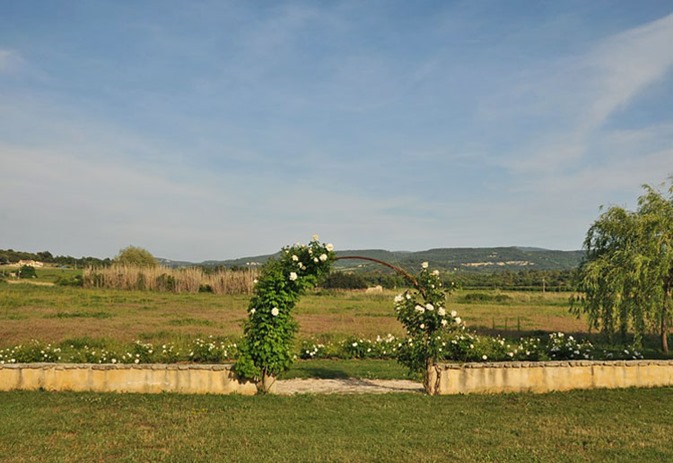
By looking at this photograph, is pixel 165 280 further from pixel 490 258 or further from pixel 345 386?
pixel 490 258

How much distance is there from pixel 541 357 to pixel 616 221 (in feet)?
17.6

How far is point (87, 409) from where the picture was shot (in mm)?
7805

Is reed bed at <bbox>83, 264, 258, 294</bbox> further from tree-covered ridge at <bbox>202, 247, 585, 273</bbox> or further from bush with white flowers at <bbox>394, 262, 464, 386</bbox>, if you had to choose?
tree-covered ridge at <bbox>202, 247, 585, 273</bbox>

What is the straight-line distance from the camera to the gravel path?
9531 mm

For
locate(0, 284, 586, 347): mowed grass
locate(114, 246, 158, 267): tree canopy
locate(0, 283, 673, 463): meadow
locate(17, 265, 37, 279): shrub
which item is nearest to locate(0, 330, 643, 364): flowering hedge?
locate(0, 284, 586, 347): mowed grass

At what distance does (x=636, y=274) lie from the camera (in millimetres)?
12938

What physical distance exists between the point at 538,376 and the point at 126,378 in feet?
23.8

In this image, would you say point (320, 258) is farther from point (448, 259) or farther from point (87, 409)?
point (448, 259)

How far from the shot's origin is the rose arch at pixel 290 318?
29.8 ft

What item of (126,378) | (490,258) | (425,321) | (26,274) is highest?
(490,258)

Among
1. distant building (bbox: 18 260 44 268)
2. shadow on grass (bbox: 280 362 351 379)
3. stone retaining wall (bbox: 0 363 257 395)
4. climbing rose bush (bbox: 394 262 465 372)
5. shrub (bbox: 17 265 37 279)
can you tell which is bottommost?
shadow on grass (bbox: 280 362 351 379)

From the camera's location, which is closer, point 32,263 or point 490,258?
point 32,263

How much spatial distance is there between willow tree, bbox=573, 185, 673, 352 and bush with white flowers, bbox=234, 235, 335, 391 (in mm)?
8396

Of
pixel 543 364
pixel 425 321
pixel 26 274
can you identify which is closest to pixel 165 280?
pixel 26 274
